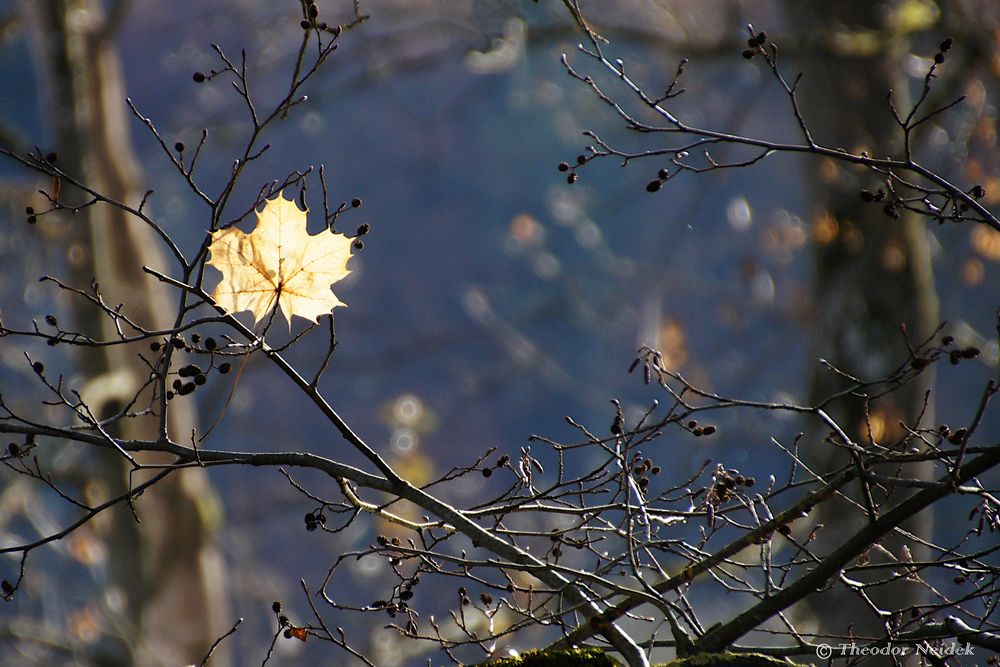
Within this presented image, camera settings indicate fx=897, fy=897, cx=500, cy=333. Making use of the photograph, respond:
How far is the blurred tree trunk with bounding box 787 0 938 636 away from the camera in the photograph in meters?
3.99

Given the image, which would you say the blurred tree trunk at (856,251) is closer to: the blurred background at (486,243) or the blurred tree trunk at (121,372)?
the blurred background at (486,243)

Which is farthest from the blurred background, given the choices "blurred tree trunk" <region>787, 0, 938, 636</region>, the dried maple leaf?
the dried maple leaf

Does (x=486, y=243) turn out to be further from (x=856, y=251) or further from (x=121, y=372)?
(x=856, y=251)

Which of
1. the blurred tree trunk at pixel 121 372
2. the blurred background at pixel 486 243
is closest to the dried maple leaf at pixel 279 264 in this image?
the blurred background at pixel 486 243

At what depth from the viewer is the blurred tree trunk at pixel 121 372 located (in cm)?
462

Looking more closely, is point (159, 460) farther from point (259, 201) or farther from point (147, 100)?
point (147, 100)

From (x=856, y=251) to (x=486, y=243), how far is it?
13.3 meters

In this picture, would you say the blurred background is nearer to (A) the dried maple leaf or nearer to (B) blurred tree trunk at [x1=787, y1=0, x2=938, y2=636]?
(B) blurred tree trunk at [x1=787, y1=0, x2=938, y2=636]

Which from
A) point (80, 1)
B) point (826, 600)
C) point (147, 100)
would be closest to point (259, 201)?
point (826, 600)

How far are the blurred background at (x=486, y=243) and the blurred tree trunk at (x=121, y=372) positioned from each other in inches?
1.2

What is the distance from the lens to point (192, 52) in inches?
439

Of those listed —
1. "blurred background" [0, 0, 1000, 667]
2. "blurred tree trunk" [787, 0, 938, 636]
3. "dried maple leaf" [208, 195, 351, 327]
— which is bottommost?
"dried maple leaf" [208, 195, 351, 327]

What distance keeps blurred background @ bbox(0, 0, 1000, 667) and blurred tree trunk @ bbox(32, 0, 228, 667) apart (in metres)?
0.03

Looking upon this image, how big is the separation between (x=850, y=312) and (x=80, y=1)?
177 inches
